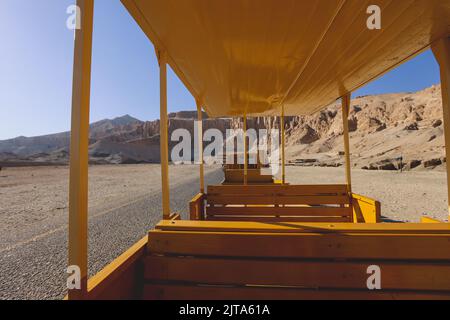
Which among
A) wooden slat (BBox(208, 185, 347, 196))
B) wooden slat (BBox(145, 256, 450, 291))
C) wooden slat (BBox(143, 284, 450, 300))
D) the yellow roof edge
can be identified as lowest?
wooden slat (BBox(143, 284, 450, 300))

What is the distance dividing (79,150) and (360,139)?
5118 centimetres

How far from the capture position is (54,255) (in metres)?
3.28

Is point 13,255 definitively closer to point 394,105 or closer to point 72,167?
point 72,167

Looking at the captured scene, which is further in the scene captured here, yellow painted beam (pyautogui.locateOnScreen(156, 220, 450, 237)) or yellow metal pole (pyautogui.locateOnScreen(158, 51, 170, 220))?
yellow metal pole (pyautogui.locateOnScreen(158, 51, 170, 220))

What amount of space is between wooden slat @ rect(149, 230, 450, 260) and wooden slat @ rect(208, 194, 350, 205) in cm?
189

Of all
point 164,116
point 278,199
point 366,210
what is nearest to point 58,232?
point 164,116

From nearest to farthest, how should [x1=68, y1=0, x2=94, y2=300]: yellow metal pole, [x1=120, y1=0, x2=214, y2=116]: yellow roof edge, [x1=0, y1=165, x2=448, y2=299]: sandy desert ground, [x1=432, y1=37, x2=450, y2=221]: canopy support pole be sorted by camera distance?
1. [x1=68, y1=0, x2=94, y2=300]: yellow metal pole
2. [x1=120, y1=0, x2=214, y2=116]: yellow roof edge
3. [x1=432, y1=37, x2=450, y2=221]: canopy support pole
4. [x1=0, y1=165, x2=448, y2=299]: sandy desert ground

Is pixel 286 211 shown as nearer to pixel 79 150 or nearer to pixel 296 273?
pixel 296 273

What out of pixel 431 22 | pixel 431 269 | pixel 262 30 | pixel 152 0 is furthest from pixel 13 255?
pixel 431 22

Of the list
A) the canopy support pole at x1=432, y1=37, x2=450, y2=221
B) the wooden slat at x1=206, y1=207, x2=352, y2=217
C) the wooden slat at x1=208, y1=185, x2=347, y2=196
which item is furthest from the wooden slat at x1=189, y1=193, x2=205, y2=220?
the canopy support pole at x1=432, y1=37, x2=450, y2=221

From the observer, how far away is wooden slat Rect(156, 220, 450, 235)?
4.60 feet

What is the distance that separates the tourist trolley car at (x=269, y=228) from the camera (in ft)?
3.99

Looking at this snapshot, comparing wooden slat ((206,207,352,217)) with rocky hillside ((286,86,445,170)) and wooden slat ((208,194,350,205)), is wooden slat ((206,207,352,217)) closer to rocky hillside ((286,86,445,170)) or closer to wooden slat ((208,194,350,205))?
wooden slat ((208,194,350,205))

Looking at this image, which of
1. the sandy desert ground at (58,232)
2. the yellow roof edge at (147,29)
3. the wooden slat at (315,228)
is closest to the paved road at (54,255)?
the sandy desert ground at (58,232)
